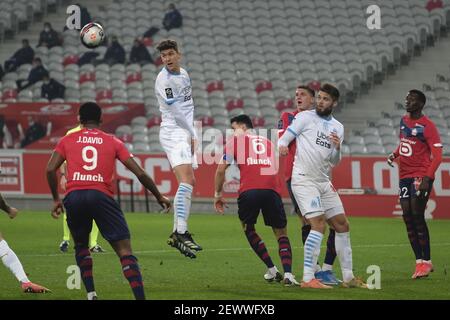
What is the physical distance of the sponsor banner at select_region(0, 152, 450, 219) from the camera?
80.1 ft

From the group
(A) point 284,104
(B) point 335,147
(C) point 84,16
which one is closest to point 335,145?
(B) point 335,147

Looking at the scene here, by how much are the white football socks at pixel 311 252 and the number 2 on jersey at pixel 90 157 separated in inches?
120

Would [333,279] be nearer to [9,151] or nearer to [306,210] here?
[306,210]

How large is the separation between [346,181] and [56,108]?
8683 mm

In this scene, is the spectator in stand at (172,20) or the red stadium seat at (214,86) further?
the spectator in stand at (172,20)

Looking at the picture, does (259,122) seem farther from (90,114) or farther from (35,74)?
(90,114)

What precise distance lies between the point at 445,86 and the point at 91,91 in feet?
33.6

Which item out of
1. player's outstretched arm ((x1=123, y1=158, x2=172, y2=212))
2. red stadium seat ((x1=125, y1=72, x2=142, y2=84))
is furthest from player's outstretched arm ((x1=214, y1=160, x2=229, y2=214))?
red stadium seat ((x1=125, y1=72, x2=142, y2=84))

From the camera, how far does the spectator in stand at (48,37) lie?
3362 cm

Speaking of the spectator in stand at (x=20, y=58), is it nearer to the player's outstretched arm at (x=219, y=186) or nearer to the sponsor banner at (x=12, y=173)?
the sponsor banner at (x=12, y=173)

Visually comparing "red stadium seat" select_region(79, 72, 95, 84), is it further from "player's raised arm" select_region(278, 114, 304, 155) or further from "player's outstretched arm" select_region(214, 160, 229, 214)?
"player's raised arm" select_region(278, 114, 304, 155)

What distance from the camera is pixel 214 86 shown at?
31.2 m

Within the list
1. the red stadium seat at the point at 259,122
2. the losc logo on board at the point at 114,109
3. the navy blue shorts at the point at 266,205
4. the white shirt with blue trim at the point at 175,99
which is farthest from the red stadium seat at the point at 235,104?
the navy blue shorts at the point at 266,205
